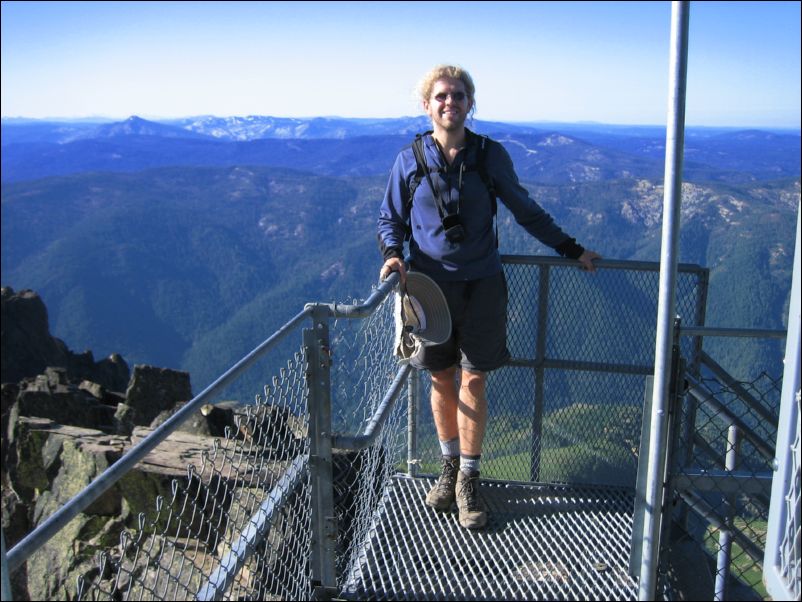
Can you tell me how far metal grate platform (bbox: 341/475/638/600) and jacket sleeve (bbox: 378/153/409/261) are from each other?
168 cm

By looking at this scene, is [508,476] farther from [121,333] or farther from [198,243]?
[198,243]

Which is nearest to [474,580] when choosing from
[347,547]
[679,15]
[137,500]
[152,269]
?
[347,547]

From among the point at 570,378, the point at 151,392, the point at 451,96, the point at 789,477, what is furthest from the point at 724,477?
the point at 151,392

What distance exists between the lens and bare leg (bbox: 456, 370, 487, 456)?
4.65m

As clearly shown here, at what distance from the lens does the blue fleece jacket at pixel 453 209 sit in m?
4.41

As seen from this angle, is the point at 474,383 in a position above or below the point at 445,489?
above

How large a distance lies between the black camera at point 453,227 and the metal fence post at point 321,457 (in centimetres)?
116

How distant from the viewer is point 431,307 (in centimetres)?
452

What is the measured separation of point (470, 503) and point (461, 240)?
63.4 inches

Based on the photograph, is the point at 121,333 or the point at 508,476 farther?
the point at 121,333

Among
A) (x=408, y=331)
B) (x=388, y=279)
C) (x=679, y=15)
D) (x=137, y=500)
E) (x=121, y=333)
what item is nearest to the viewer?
(x=679, y=15)

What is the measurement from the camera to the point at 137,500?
31.9ft

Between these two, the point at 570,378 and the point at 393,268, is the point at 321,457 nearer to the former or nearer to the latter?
the point at 393,268

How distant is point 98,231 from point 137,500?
7396 inches
